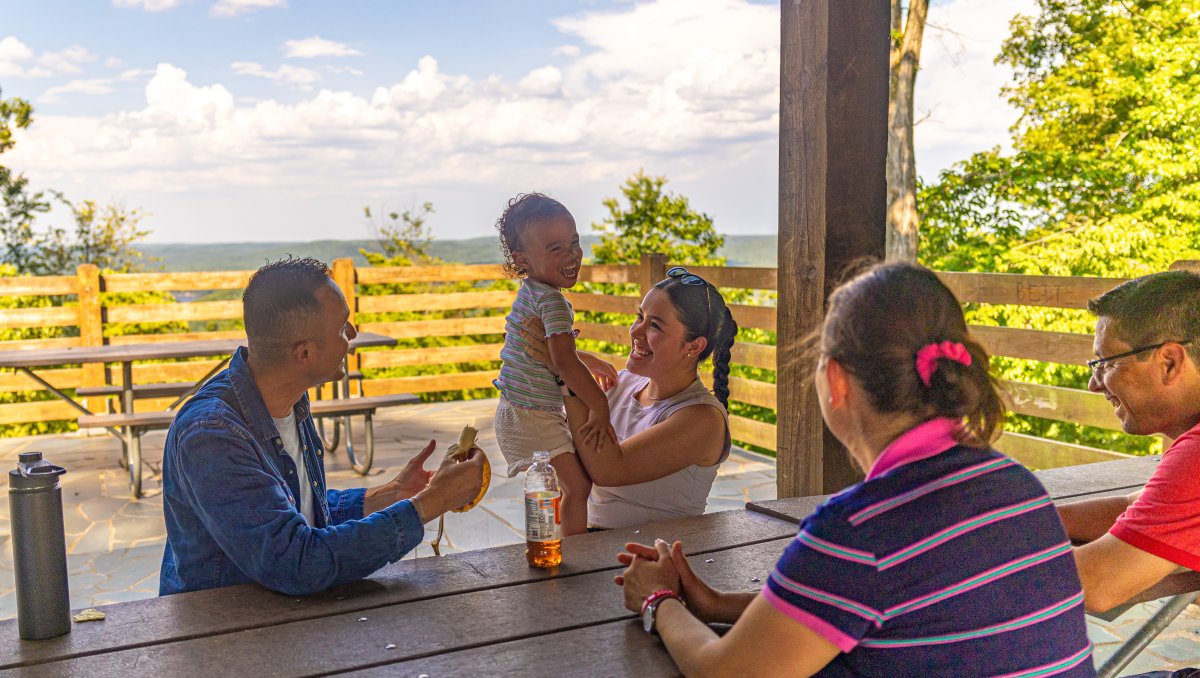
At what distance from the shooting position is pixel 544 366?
279 centimetres

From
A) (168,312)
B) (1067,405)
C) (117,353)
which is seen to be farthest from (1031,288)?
(168,312)

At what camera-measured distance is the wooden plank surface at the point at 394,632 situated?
1318mm

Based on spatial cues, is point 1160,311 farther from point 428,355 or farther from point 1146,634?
point 428,355

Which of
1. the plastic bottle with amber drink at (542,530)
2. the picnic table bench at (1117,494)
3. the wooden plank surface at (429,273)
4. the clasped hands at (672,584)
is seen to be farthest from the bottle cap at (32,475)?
the wooden plank surface at (429,273)

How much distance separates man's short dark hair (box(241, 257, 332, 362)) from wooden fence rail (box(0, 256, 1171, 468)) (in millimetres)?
3521

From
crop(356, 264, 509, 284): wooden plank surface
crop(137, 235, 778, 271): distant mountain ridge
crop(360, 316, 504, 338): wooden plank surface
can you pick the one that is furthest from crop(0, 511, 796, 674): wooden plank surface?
crop(137, 235, 778, 271): distant mountain ridge

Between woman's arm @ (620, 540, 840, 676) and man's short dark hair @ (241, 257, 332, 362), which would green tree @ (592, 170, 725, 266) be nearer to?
man's short dark hair @ (241, 257, 332, 362)

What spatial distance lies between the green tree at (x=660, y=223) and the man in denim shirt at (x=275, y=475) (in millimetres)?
8028

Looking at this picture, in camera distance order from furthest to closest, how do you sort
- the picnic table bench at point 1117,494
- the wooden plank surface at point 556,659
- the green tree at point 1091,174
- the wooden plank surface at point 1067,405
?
the green tree at point 1091,174, the wooden plank surface at point 1067,405, the picnic table bench at point 1117,494, the wooden plank surface at point 556,659

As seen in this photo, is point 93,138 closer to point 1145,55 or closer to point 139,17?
point 139,17

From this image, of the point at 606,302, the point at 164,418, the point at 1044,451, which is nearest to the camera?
the point at 1044,451

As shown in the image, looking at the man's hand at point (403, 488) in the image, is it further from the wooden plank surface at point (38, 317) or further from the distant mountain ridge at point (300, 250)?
the distant mountain ridge at point (300, 250)

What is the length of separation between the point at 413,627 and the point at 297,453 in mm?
634

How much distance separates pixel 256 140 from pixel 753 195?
1070cm
